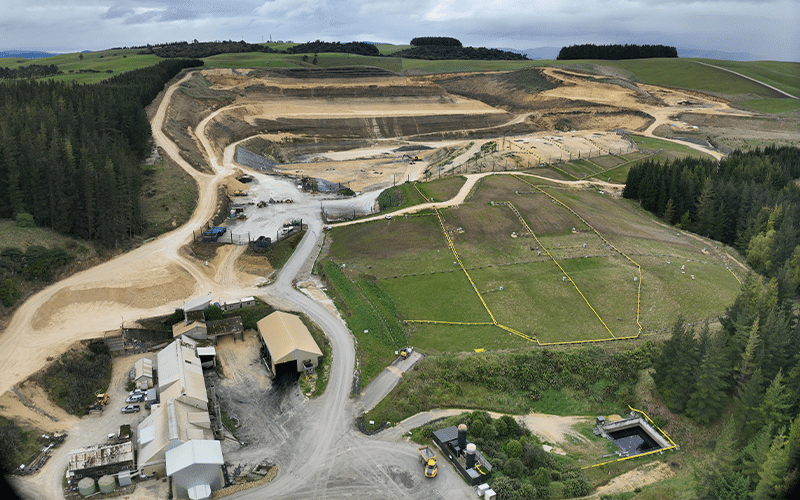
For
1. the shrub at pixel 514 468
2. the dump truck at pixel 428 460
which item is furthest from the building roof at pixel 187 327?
the shrub at pixel 514 468

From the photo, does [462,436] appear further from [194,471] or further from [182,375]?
[182,375]

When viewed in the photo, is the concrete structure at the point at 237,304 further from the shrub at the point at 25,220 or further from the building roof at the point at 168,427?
the shrub at the point at 25,220

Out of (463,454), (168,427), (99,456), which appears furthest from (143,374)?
(463,454)

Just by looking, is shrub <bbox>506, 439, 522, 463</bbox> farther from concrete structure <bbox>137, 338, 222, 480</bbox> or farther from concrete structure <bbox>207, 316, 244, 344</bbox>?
concrete structure <bbox>207, 316, 244, 344</bbox>

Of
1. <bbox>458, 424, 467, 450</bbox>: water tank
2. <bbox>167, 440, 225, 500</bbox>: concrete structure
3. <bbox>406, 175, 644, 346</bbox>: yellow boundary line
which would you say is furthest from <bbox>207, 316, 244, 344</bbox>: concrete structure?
<bbox>458, 424, 467, 450</bbox>: water tank

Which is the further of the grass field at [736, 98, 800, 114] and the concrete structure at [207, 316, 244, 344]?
the grass field at [736, 98, 800, 114]

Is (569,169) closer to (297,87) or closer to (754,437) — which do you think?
(754,437)

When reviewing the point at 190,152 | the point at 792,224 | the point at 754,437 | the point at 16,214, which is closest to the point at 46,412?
the point at 16,214
